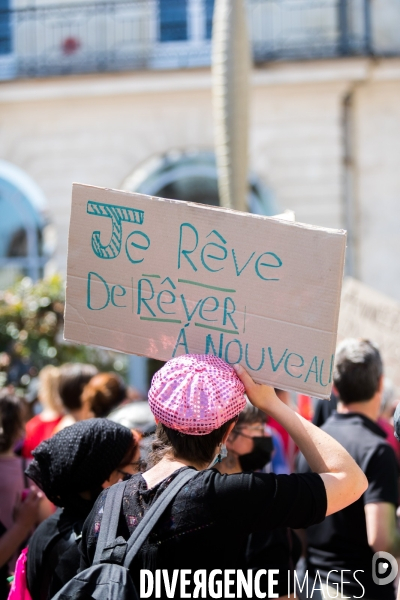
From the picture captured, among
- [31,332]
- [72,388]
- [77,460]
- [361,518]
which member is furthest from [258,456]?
[31,332]

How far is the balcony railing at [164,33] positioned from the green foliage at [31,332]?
5400 millimetres

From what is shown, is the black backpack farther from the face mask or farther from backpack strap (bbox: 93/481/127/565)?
the face mask

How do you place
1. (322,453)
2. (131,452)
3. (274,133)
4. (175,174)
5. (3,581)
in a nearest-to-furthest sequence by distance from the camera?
(322,453)
(131,452)
(3,581)
(274,133)
(175,174)

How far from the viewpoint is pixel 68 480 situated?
7.04ft

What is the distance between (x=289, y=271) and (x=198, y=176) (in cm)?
953

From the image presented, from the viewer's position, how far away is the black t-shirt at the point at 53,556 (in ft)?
6.81

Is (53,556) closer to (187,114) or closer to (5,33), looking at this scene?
(187,114)

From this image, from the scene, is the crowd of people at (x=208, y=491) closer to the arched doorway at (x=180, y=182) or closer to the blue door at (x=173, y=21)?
the arched doorway at (x=180, y=182)

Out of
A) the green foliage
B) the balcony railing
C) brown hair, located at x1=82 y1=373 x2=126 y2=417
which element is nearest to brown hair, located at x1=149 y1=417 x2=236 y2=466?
brown hair, located at x1=82 y1=373 x2=126 y2=417

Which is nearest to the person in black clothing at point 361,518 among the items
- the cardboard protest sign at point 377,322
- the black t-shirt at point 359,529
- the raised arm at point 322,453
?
the black t-shirt at point 359,529

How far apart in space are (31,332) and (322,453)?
4.99 metres

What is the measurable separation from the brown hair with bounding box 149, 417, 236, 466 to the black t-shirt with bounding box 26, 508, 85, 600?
487mm

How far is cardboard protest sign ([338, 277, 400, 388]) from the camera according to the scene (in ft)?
15.3

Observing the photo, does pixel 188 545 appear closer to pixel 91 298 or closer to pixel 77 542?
Result: pixel 77 542
